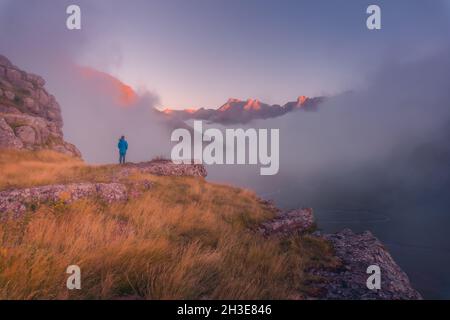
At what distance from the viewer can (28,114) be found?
41812mm

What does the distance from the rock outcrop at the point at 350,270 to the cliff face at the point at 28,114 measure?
91.7 feet

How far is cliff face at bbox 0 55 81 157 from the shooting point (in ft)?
90.3

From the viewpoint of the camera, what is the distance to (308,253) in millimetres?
7672

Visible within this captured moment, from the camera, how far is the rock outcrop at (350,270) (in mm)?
5449

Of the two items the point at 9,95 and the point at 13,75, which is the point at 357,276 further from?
the point at 13,75

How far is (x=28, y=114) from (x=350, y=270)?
51.1 meters

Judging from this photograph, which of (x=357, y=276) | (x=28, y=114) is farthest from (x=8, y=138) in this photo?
(x=357, y=276)

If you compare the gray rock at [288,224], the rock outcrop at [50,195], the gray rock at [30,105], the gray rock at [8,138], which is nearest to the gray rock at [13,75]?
the gray rock at [30,105]

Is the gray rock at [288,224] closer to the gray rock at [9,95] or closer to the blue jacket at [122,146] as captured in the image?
the blue jacket at [122,146]

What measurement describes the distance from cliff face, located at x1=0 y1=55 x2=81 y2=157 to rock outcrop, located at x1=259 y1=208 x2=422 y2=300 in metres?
27.9

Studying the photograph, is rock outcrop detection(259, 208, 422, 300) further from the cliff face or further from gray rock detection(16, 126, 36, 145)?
gray rock detection(16, 126, 36, 145)

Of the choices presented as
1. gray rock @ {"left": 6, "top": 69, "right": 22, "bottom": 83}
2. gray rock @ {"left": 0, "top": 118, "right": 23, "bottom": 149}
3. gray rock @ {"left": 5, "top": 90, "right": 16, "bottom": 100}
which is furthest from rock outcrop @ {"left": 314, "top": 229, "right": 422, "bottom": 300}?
gray rock @ {"left": 6, "top": 69, "right": 22, "bottom": 83}

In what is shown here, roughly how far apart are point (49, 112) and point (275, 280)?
57873mm
